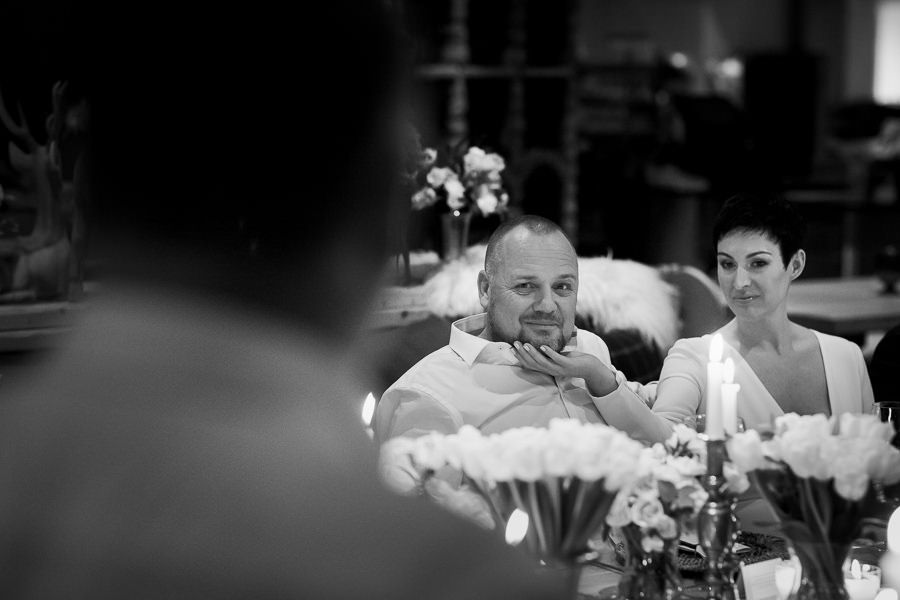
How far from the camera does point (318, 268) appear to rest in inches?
22.0

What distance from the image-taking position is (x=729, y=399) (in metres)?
1.52

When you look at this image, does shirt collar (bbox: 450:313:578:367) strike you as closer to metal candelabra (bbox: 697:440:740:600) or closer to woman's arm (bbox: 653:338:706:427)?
woman's arm (bbox: 653:338:706:427)

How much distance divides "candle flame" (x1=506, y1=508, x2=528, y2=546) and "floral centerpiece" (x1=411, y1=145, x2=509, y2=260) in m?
2.83

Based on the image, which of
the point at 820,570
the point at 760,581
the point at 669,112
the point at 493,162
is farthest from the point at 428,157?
the point at 669,112

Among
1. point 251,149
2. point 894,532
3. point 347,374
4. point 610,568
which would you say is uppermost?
point 251,149

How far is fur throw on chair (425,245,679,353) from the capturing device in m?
3.18

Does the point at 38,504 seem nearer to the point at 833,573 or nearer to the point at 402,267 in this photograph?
the point at 833,573

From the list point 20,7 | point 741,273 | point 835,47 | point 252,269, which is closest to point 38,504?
point 252,269

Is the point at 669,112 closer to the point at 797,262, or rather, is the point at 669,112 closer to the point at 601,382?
the point at 797,262

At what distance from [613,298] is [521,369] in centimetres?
106

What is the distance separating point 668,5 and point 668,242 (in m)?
5.13

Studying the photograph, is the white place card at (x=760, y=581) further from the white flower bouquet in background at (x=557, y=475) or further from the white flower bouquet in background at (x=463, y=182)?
the white flower bouquet in background at (x=463, y=182)

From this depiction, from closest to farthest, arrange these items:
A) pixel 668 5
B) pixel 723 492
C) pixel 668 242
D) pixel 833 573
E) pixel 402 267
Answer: pixel 833 573 < pixel 723 492 < pixel 402 267 < pixel 668 242 < pixel 668 5

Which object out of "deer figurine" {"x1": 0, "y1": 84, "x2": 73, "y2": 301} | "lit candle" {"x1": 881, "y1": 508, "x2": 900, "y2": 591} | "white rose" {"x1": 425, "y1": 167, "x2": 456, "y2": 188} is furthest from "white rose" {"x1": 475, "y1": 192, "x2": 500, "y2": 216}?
"lit candle" {"x1": 881, "y1": 508, "x2": 900, "y2": 591}
